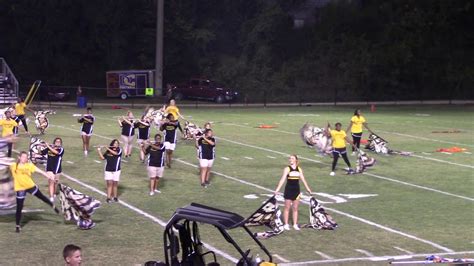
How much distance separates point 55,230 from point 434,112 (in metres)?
39.9

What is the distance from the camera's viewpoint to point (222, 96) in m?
60.7

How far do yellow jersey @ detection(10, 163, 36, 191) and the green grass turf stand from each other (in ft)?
3.05

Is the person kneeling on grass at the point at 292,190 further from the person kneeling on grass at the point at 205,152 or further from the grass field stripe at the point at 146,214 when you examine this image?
the person kneeling on grass at the point at 205,152

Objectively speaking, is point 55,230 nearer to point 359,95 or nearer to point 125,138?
point 125,138

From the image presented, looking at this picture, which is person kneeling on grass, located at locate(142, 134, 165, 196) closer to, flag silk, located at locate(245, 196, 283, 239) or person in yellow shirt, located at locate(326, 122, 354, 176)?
flag silk, located at locate(245, 196, 283, 239)

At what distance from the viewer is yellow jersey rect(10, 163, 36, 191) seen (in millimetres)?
16203

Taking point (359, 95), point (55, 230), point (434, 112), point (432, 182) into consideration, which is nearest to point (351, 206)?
point (432, 182)

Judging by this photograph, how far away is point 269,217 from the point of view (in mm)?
16750

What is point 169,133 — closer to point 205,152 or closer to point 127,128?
point 127,128

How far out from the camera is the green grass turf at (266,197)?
15.1 m

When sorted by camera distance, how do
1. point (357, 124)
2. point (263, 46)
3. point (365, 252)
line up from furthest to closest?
point (263, 46), point (357, 124), point (365, 252)

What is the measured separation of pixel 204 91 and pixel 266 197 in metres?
41.0

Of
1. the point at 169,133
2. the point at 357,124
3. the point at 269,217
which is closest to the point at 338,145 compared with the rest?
the point at 357,124

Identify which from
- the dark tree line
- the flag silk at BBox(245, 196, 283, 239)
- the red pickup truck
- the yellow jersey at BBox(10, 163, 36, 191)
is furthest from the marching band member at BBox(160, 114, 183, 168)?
the dark tree line
